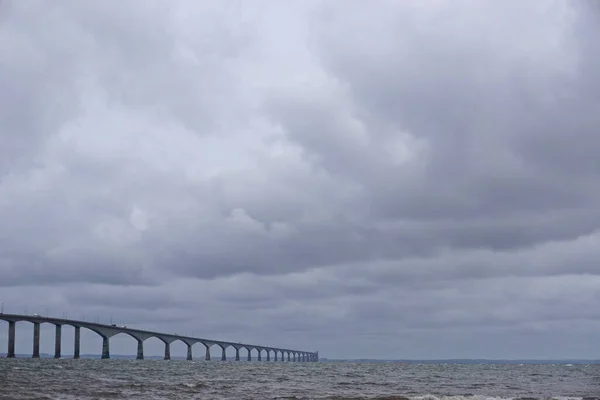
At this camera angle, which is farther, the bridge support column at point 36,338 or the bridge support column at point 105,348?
the bridge support column at point 105,348

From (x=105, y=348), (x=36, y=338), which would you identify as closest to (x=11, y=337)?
(x=36, y=338)

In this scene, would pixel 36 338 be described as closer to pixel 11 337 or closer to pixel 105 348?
pixel 11 337

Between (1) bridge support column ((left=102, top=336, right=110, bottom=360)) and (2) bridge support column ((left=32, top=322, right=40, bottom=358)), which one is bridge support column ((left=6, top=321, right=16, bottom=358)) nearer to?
(2) bridge support column ((left=32, top=322, right=40, bottom=358))

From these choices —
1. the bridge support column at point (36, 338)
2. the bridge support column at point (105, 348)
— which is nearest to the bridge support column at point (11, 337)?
the bridge support column at point (36, 338)

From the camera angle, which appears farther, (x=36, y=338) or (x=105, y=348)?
(x=105, y=348)

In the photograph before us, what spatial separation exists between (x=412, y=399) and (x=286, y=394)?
947 centimetres

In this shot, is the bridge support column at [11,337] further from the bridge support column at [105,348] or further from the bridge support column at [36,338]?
the bridge support column at [105,348]

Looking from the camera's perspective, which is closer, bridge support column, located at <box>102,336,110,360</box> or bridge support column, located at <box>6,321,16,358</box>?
bridge support column, located at <box>6,321,16,358</box>

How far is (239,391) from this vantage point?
2218 inches

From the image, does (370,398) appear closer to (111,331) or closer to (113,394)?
(113,394)

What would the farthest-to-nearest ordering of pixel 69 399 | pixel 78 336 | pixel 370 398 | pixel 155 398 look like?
pixel 78 336 → pixel 370 398 → pixel 155 398 → pixel 69 399

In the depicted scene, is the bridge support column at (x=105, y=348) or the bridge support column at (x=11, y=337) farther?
the bridge support column at (x=105, y=348)

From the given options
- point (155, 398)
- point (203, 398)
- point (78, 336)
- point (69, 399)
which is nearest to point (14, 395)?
point (69, 399)

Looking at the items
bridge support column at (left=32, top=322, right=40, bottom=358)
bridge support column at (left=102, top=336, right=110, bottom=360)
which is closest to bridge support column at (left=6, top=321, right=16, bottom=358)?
bridge support column at (left=32, top=322, right=40, bottom=358)
